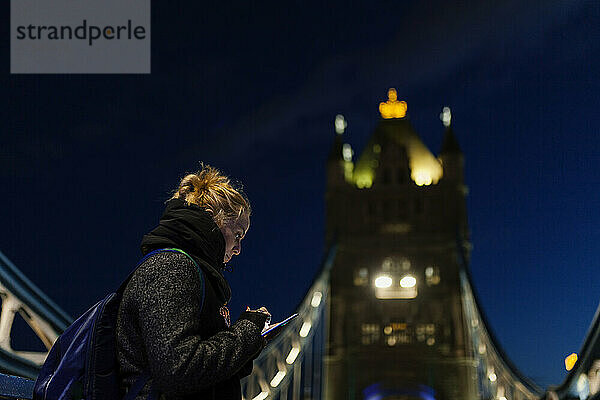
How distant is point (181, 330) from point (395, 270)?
85.5 feet

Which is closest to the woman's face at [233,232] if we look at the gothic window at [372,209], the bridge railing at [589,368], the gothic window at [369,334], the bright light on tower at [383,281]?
the bridge railing at [589,368]

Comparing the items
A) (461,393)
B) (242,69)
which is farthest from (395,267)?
(242,69)

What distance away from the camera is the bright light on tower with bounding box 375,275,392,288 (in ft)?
87.7

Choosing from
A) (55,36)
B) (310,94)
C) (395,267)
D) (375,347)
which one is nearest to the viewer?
(55,36)

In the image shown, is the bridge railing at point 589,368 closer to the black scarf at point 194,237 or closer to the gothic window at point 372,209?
the black scarf at point 194,237

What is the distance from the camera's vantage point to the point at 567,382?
2.64 meters

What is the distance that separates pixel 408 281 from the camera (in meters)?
26.9

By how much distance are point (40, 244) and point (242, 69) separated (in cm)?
627

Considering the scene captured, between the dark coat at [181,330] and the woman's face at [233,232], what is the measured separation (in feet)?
0.28

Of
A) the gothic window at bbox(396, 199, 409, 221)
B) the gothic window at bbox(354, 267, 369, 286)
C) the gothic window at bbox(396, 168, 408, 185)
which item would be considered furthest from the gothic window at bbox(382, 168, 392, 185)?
the gothic window at bbox(354, 267, 369, 286)

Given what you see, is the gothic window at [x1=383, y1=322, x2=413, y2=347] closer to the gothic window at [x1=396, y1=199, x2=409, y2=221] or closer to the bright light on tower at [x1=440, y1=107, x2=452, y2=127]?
the gothic window at [x1=396, y1=199, x2=409, y2=221]

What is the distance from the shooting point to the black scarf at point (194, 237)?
1375 millimetres

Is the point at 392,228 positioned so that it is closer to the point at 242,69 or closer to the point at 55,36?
the point at 242,69

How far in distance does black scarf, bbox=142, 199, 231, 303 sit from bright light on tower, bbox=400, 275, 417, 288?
25682mm
